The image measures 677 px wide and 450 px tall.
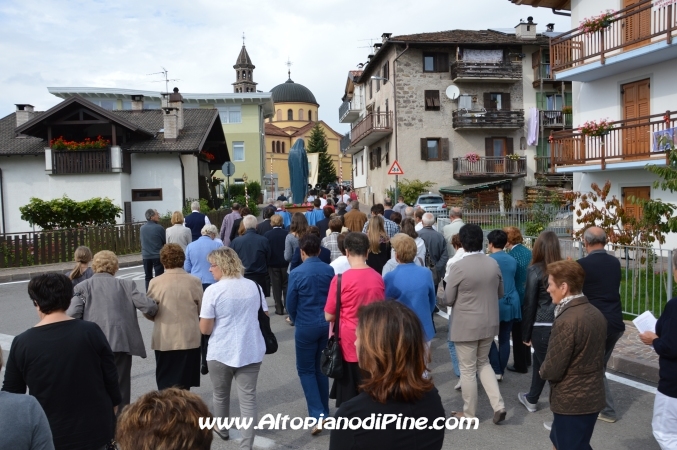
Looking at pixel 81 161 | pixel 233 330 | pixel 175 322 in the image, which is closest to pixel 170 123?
pixel 81 161

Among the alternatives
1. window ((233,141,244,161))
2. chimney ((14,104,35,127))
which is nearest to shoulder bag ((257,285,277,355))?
chimney ((14,104,35,127))

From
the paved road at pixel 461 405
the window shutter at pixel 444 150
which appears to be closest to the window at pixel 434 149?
the window shutter at pixel 444 150

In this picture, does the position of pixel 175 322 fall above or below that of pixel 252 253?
below

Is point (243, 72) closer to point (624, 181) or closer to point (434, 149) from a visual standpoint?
point (434, 149)

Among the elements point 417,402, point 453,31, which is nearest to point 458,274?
point 417,402

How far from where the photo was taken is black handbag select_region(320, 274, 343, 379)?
4.81 metres

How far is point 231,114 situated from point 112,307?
4822 centimetres

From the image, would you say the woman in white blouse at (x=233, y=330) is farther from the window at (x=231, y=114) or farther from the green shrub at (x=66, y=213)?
the window at (x=231, y=114)

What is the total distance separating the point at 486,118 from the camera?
121 feet

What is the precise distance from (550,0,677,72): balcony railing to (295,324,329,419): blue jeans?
1336cm

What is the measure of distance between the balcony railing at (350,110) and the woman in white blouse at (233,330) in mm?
47338

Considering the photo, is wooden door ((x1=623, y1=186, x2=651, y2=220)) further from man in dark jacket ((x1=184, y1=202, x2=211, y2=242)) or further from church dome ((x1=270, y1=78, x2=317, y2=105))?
church dome ((x1=270, y1=78, x2=317, y2=105))

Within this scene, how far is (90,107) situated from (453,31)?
2409 cm

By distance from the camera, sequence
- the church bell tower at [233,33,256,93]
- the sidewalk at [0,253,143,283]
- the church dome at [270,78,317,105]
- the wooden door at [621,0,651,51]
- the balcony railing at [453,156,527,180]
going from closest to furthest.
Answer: the sidewalk at [0,253,143,283] → the wooden door at [621,0,651,51] → the balcony railing at [453,156,527,180] → the church bell tower at [233,33,256,93] → the church dome at [270,78,317,105]
